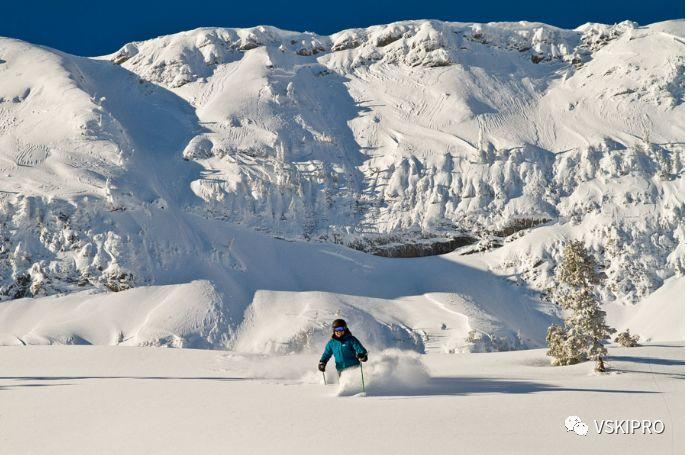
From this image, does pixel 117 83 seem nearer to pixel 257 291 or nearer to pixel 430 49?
pixel 430 49

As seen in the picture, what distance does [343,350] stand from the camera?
12.5 meters

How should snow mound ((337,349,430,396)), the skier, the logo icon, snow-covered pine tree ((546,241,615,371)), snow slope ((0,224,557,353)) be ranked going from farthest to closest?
1. snow slope ((0,224,557,353))
2. snow-covered pine tree ((546,241,615,371))
3. the skier
4. snow mound ((337,349,430,396))
5. the logo icon

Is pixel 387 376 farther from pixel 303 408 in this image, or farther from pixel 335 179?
pixel 335 179

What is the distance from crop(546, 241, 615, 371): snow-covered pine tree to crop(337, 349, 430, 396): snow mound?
5.47 m

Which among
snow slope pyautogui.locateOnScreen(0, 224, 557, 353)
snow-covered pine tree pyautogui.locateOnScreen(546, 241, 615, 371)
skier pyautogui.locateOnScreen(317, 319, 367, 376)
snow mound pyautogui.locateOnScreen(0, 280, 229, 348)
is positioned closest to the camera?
skier pyautogui.locateOnScreen(317, 319, 367, 376)

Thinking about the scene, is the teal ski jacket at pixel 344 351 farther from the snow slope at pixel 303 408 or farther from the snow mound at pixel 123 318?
the snow mound at pixel 123 318

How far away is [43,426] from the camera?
972cm

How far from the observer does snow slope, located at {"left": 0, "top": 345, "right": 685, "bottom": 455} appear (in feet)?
27.1

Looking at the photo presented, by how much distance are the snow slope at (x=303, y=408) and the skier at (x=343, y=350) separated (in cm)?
49

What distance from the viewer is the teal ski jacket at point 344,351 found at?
40.5 feet

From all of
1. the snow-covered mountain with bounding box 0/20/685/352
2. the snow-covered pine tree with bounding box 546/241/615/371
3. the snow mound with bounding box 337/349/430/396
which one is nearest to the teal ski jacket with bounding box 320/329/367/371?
the snow mound with bounding box 337/349/430/396

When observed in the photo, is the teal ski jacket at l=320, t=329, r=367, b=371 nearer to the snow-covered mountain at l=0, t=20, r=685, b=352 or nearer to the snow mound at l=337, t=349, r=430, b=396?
the snow mound at l=337, t=349, r=430, b=396

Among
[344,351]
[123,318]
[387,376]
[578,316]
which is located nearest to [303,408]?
[344,351]

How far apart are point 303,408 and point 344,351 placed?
229 cm
